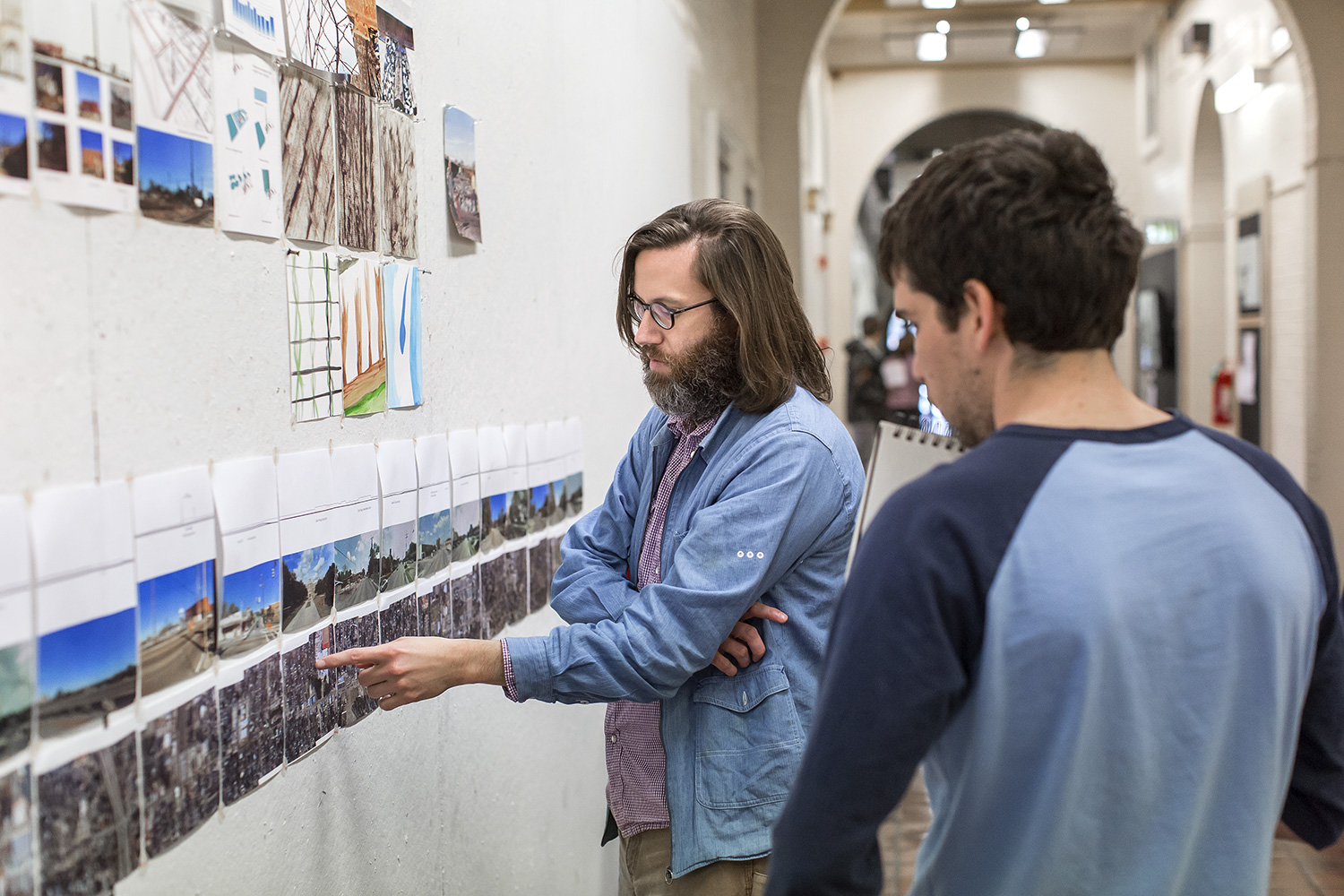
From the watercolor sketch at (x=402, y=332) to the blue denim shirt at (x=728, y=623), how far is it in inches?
16.4

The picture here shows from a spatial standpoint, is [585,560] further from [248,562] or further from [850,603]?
[850,603]

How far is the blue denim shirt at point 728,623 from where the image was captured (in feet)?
5.41

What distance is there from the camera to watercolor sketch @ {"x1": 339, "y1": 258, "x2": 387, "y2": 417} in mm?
1674

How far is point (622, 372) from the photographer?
3.54 m

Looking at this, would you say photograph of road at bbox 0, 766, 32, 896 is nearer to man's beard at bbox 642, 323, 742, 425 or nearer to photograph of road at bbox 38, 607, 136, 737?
photograph of road at bbox 38, 607, 136, 737

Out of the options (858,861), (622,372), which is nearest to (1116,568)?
(858,861)

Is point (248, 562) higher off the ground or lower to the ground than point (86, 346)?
lower

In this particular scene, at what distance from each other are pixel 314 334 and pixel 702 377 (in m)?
0.63

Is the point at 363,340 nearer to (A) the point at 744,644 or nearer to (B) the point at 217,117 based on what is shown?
(B) the point at 217,117

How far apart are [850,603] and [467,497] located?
1199mm

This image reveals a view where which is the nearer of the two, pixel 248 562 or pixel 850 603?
pixel 850 603

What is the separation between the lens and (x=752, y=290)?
1.93m

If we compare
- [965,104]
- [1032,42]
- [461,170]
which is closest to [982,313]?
[461,170]


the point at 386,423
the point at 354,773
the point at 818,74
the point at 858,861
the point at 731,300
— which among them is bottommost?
the point at 354,773
